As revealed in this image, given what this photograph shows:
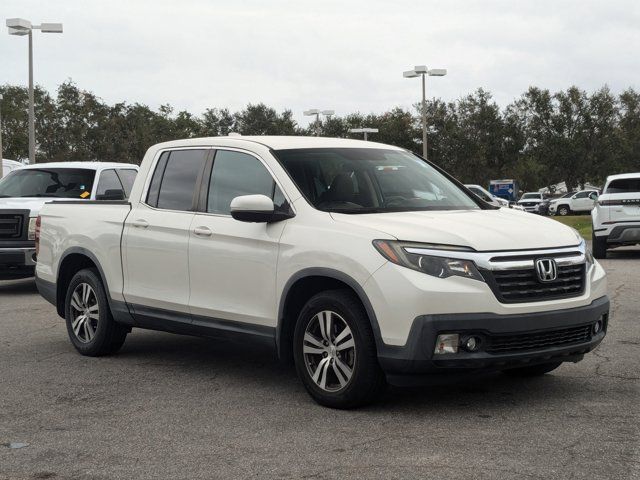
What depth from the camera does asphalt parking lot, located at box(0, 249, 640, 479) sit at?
4875 mm

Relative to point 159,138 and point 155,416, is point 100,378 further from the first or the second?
point 159,138

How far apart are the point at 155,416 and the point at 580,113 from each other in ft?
204

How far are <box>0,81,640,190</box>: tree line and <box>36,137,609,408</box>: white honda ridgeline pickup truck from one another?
49.5m

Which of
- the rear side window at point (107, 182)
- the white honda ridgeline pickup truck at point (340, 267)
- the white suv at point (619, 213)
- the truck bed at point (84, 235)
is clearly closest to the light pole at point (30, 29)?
the rear side window at point (107, 182)

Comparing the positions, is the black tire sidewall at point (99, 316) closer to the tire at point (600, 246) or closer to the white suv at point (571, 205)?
the tire at point (600, 246)

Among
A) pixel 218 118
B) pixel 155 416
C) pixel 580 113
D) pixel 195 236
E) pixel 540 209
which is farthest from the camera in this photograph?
pixel 218 118

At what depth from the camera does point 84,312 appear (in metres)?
8.44

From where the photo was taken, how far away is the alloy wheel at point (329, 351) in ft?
Result: 19.7

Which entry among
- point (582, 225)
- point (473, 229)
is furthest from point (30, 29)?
point (473, 229)

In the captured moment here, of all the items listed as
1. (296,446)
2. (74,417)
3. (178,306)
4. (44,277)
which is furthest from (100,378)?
(296,446)

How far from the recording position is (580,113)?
6475 cm

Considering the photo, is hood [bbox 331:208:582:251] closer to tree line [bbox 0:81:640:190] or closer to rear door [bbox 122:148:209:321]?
rear door [bbox 122:148:209:321]

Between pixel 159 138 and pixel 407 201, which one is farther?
pixel 159 138

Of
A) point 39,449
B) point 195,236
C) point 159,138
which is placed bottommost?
point 39,449
